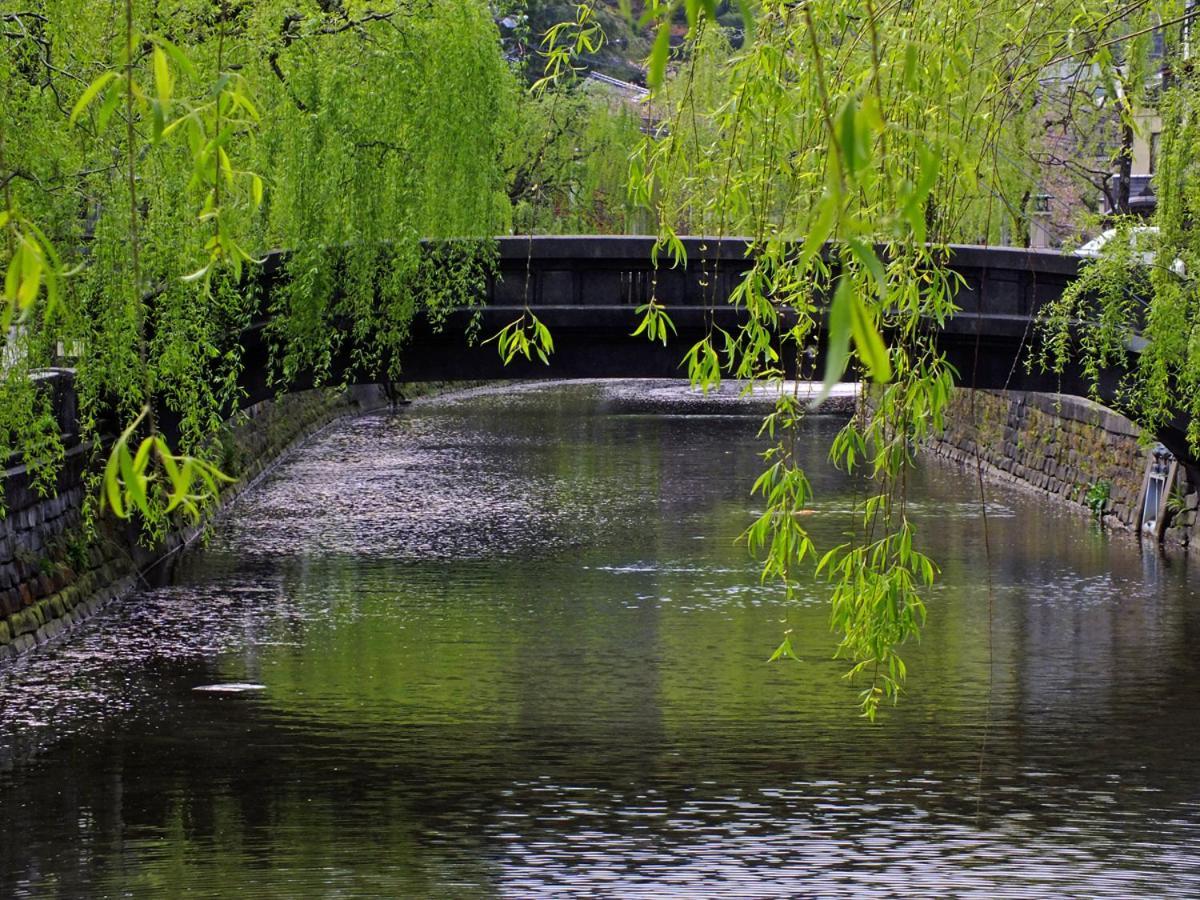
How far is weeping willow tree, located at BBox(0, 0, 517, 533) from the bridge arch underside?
32 cm

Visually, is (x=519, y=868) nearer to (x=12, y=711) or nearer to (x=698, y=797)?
(x=698, y=797)

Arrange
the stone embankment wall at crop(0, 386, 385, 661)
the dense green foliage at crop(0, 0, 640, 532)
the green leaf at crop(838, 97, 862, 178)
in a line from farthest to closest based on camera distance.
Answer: the stone embankment wall at crop(0, 386, 385, 661) < the dense green foliage at crop(0, 0, 640, 532) < the green leaf at crop(838, 97, 862, 178)

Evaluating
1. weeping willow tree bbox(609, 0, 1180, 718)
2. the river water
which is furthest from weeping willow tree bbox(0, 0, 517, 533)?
weeping willow tree bbox(609, 0, 1180, 718)

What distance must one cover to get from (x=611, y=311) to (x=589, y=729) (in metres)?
5.37

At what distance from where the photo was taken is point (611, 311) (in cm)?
1554

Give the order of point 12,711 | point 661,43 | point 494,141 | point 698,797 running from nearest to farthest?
1. point 661,43
2. point 698,797
3. point 12,711
4. point 494,141

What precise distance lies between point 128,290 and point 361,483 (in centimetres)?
998

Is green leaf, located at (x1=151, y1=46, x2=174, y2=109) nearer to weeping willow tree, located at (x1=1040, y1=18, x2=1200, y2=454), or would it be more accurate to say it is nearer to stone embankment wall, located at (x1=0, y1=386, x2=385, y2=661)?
stone embankment wall, located at (x1=0, y1=386, x2=385, y2=661)

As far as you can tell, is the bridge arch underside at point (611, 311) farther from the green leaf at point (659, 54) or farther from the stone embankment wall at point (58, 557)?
the green leaf at point (659, 54)

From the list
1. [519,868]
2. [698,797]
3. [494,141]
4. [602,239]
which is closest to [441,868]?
[519,868]

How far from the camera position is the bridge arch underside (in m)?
15.5

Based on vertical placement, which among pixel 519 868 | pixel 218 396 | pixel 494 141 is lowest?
pixel 519 868

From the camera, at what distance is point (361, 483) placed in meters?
22.3

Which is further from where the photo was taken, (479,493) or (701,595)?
(479,493)
